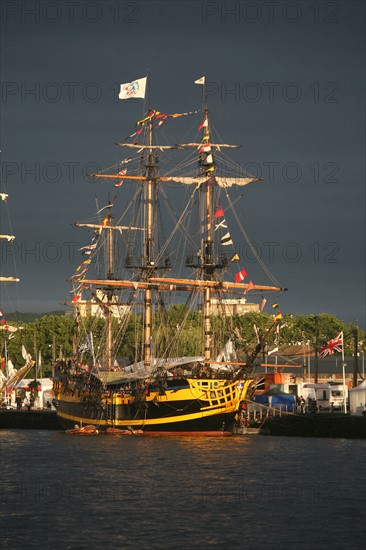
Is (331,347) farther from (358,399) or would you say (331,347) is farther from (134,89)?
(134,89)

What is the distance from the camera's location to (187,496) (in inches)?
2438

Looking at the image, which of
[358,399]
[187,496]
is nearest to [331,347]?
[358,399]

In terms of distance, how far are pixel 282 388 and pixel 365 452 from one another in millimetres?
50586

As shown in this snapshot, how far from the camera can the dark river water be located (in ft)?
164

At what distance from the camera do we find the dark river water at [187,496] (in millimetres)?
50094

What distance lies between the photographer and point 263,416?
368 feet

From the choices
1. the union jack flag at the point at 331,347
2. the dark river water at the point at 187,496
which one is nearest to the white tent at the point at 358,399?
the union jack flag at the point at 331,347

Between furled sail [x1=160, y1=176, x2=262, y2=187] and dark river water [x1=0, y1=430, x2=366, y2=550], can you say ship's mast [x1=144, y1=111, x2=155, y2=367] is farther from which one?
dark river water [x1=0, y1=430, x2=366, y2=550]

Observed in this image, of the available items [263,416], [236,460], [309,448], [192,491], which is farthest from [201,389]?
[192,491]

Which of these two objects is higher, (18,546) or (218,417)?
(218,417)

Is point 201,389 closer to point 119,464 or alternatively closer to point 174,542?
point 119,464

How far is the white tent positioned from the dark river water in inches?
429

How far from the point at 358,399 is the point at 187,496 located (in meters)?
45.3

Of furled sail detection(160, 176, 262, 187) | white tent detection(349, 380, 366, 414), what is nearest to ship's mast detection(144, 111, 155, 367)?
furled sail detection(160, 176, 262, 187)
